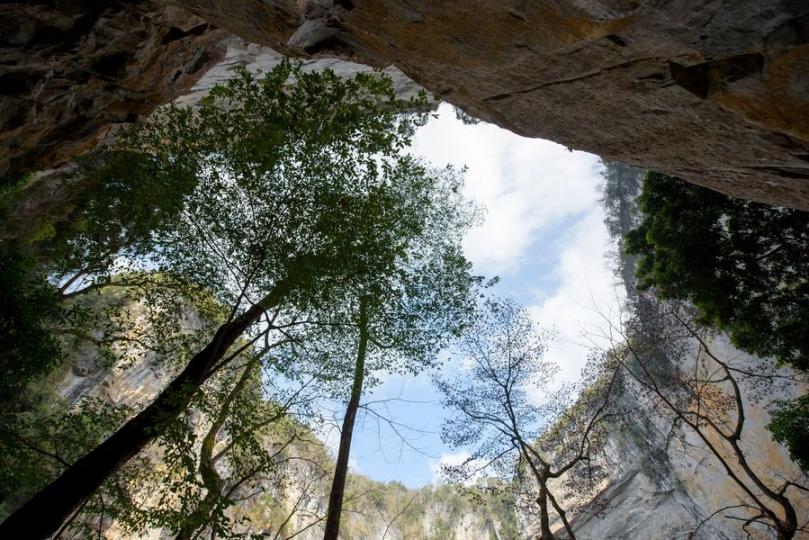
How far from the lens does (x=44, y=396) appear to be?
2044 cm

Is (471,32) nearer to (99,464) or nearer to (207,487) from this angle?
(99,464)

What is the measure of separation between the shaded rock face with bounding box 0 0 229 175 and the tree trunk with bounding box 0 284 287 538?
5832 millimetres

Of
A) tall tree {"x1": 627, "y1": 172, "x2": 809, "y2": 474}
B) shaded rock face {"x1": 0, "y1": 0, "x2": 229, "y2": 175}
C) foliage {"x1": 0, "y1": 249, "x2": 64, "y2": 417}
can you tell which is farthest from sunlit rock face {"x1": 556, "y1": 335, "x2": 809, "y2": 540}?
shaded rock face {"x1": 0, "y1": 0, "x2": 229, "y2": 175}

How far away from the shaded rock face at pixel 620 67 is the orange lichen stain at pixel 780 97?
0.01 meters

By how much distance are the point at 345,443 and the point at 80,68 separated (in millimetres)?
10029

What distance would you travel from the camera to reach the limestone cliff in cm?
321

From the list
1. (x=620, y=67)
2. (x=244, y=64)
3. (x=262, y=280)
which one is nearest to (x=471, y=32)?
(x=620, y=67)

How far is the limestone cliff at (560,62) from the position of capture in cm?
321

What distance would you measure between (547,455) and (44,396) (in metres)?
26.5

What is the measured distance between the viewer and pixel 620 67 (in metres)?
4.14

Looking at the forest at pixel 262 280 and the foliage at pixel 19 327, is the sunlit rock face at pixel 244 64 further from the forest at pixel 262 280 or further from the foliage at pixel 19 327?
the foliage at pixel 19 327

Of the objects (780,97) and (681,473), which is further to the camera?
(681,473)

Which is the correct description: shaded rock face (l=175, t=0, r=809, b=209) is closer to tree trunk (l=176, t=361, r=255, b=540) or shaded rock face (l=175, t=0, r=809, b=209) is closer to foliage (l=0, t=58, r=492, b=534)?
foliage (l=0, t=58, r=492, b=534)

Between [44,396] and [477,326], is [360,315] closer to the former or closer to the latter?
[477,326]
